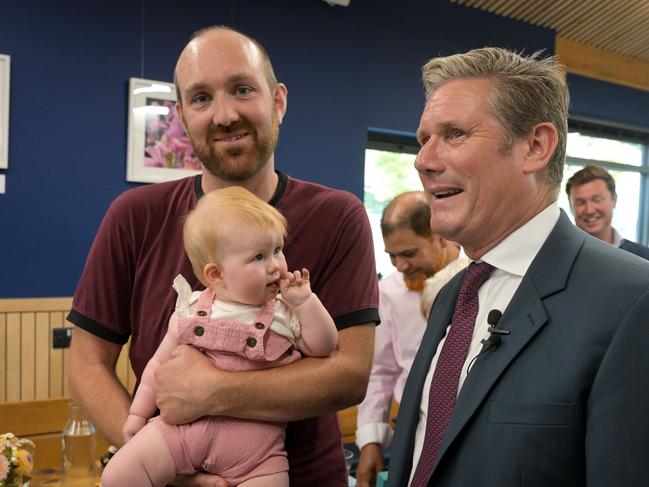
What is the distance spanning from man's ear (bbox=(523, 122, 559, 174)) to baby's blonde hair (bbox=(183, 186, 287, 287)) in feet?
1.98

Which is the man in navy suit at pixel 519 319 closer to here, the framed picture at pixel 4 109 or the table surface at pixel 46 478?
the table surface at pixel 46 478

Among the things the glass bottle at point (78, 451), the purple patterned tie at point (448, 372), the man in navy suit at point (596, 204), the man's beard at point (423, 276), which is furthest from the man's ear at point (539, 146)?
the man in navy suit at point (596, 204)

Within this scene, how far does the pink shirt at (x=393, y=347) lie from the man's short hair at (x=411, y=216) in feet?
1.07

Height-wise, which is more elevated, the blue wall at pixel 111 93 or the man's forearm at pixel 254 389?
the blue wall at pixel 111 93

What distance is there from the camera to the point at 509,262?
142cm

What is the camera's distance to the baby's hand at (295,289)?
1496 mm

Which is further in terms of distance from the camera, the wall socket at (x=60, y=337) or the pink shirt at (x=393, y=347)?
the wall socket at (x=60, y=337)

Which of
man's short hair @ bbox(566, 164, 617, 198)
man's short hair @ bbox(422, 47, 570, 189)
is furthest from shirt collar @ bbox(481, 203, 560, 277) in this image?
man's short hair @ bbox(566, 164, 617, 198)

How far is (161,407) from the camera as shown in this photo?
4.91 ft

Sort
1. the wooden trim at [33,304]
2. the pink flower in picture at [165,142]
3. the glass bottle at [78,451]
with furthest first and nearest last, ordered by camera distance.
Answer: the pink flower in picture at [165,142] < the wooden trim at [33,304] < the glass bottle at [78,451]

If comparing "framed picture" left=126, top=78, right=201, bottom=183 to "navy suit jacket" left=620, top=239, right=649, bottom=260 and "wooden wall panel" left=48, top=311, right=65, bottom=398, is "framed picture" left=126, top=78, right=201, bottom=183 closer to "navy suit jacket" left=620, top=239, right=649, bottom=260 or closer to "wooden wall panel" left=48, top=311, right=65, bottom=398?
"wooden wall panel" left=48, top=311, right=65, bottom=398

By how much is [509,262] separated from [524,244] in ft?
0.17

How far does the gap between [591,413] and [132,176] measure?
3.99 meters

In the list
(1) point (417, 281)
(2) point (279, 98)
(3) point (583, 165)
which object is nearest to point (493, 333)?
(2) point (279, 98)
